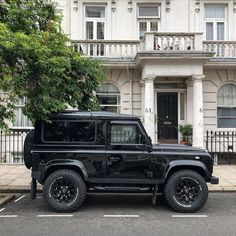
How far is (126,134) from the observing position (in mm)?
8555

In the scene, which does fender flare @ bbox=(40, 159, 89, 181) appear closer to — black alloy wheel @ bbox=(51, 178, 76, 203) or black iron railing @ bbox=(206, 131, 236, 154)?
black alloy wheel @ bbox=(51, 178, 76, 203)

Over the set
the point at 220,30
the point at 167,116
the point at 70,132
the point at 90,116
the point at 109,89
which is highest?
the point at 220,30

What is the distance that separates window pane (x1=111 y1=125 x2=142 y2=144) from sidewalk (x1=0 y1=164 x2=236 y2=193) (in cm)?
344

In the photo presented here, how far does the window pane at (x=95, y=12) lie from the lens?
60.6 ft

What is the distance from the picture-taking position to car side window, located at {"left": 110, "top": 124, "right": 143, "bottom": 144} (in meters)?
8.50

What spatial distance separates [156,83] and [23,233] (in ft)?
39.7

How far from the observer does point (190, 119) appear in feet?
56.3

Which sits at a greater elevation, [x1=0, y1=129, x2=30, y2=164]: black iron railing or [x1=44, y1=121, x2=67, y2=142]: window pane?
[x1=44, y1=121, x2=67, y2=142]: window pane

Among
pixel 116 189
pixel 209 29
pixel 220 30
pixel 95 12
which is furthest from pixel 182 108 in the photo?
pixel 116 189

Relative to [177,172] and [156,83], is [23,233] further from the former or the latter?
[156,83]

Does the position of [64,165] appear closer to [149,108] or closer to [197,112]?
[149,108]

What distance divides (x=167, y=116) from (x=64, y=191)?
406 inches

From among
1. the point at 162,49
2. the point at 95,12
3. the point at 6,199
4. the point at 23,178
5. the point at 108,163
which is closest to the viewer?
the point at 108,163

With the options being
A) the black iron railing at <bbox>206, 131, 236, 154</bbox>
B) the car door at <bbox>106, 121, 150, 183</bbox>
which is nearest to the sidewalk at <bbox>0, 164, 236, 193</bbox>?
the black iron railing at <bbox>206, 131, 236, 154</bbox>
